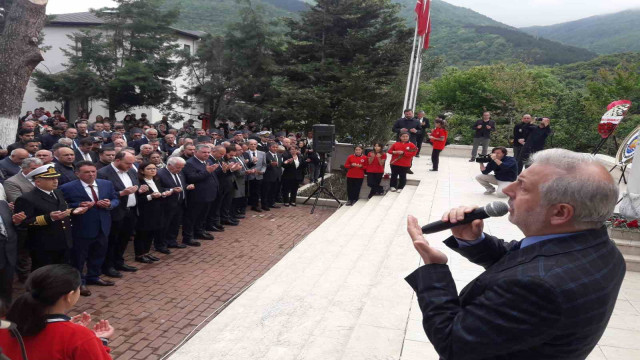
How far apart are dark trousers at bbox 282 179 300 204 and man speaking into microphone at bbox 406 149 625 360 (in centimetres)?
1095

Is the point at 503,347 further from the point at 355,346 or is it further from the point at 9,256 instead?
the point at 9,256

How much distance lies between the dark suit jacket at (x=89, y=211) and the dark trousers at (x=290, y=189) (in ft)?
21.9

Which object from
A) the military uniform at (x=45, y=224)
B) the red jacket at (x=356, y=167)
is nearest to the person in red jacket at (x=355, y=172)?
the red jacket at (x=356, y=167)

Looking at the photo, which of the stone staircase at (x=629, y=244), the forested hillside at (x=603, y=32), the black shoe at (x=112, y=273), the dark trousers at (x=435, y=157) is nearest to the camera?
the stone staircase at (x=629, y=244)

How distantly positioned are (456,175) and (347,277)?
28.4ft

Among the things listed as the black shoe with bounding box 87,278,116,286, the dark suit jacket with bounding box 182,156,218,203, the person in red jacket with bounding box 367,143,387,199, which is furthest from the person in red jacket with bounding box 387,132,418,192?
the black shoe with bounding box 87,278,116,286

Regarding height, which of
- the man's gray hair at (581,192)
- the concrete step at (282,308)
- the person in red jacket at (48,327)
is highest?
the man's gray hair at (581,192)

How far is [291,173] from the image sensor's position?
40.4 ft

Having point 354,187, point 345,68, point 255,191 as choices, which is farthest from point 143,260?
point 345,68

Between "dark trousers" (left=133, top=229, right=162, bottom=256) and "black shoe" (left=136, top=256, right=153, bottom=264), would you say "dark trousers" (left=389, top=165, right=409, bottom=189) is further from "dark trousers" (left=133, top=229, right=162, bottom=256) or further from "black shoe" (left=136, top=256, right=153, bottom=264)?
"black shoe" (left=136, top=256, right=153, bottom=264)

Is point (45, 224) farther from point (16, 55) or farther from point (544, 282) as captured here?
point (16, 55)

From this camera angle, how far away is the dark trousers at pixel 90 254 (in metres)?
5.91

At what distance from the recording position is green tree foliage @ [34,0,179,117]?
18109 millimetres

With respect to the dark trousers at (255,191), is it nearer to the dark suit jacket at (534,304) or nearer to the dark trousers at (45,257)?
the dark trousers at (45,257)
